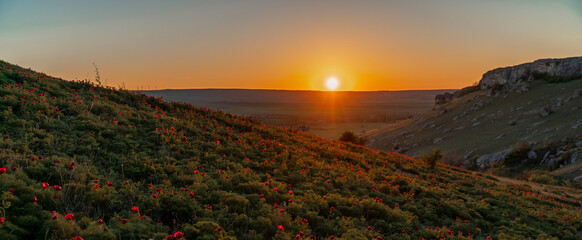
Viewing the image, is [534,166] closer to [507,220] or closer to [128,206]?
[507,220]

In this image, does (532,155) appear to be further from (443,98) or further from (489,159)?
(443,98)

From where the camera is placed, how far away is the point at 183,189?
7.27 metres

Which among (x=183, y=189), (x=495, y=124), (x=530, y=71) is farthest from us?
(x=530, y=71)

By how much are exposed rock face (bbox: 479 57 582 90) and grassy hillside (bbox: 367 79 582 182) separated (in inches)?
102

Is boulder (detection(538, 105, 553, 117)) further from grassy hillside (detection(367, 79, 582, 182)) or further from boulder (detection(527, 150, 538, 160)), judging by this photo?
boulder (detection(527, 150, 538, 160))

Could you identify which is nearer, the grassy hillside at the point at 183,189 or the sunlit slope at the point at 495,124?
the grassy hillside at the point at 183,189

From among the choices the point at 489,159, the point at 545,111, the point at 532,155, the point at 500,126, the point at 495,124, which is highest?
the point at 545,111

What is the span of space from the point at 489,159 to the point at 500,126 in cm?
1212

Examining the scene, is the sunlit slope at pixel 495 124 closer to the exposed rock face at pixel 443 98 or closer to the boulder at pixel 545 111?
the boulder at pixel 545 111

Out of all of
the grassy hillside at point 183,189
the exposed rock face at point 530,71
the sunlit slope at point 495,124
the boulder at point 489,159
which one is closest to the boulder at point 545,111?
the sunlit slope at point 495,124

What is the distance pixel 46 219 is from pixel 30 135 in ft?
16.2

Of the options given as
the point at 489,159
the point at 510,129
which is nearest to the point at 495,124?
the point at 510,129

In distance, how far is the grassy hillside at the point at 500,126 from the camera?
30534mm

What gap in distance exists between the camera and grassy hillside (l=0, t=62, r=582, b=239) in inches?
214
